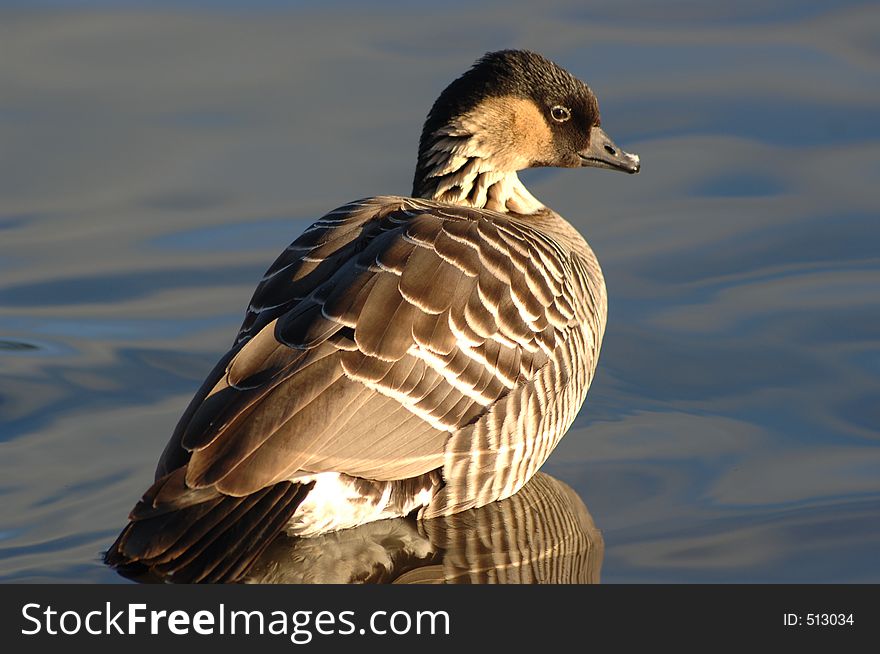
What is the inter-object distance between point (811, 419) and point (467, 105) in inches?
106

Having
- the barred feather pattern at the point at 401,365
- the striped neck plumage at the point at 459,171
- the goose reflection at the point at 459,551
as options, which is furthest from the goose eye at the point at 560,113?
the goose reflection at the point at 459,551

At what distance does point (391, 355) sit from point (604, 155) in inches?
116

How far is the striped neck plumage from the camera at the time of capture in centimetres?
898

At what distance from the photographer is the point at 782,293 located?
10156 millimetres

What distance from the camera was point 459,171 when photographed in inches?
356

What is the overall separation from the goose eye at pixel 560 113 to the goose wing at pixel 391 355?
1.02 m

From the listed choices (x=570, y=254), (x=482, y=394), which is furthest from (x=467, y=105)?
(x=482, y=394)

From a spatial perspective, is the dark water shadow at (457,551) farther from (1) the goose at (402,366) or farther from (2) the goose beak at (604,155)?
(2) the goose beak at (604,155)

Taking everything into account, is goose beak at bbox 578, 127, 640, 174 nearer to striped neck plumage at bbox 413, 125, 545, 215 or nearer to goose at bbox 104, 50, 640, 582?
goose at bbox 104, 50, 640, 582

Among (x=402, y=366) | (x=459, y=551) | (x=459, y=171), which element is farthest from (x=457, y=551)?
(x=459, y=171)

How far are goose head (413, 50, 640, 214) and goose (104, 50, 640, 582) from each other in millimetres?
12

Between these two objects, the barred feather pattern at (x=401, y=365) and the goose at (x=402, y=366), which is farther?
the barred feather pattern at (x=401, y=365)

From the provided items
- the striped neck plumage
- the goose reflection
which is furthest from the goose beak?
the goose reflection

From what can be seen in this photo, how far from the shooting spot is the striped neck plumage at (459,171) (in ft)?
29.5
